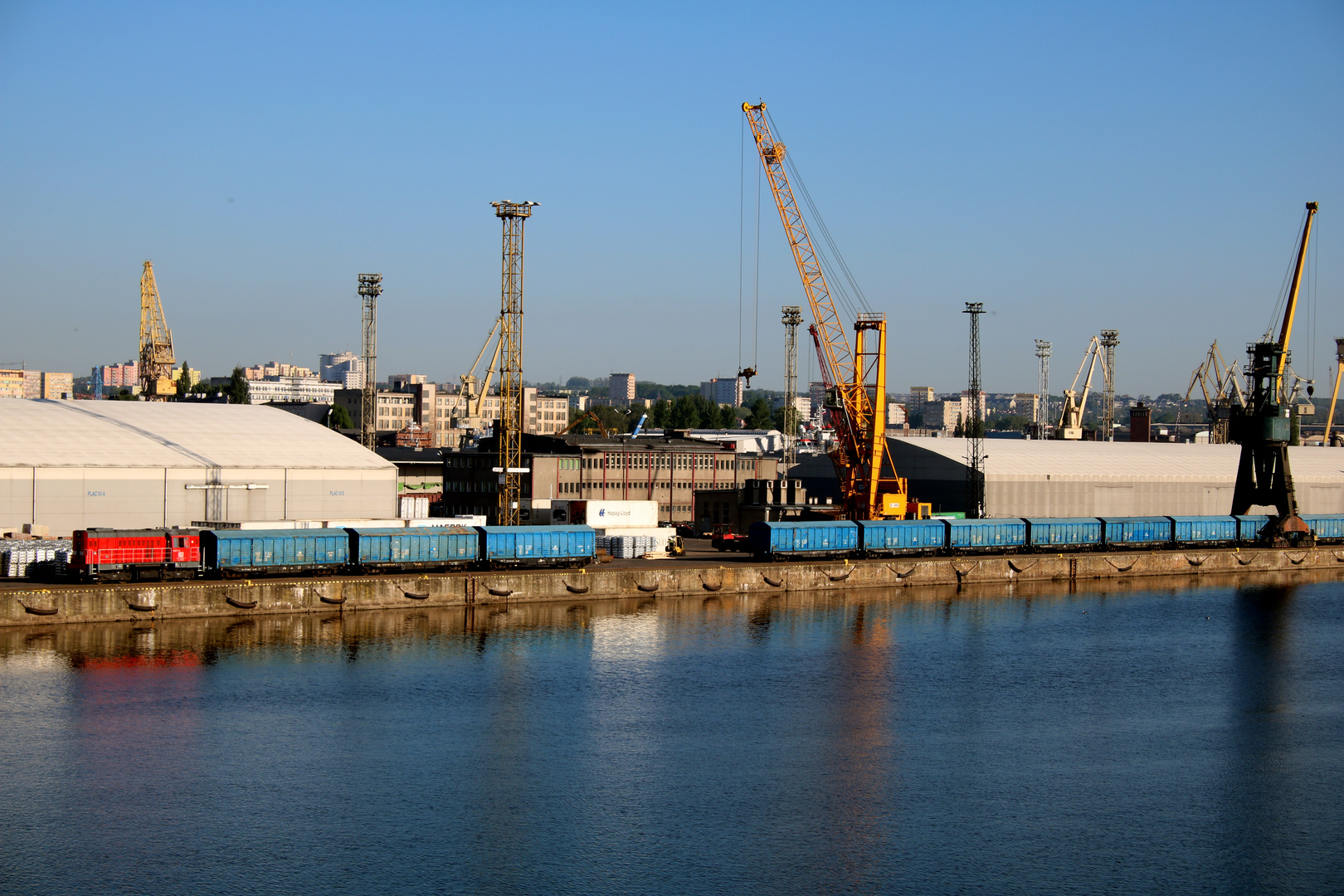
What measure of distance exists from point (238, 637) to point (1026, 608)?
135ft

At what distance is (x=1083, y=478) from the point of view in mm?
109062

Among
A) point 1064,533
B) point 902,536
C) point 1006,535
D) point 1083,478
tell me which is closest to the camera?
point 902,536

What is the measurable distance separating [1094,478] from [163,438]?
241 ft

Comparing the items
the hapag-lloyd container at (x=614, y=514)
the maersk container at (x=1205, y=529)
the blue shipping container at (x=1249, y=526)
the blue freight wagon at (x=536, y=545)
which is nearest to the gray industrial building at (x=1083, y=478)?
the maersk container at (x=1205, y=529)

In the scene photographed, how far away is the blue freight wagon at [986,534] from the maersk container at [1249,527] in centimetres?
1972

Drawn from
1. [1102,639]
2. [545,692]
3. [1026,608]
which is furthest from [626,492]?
[545,692]

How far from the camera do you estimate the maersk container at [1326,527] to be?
9919 centimetres

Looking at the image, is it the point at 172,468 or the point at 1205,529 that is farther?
the point at 1205,529

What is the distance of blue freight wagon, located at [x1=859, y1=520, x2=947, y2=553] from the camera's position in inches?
3167

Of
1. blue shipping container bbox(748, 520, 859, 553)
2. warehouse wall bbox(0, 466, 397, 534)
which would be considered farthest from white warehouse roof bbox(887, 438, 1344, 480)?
warehouse wall bbox(0, 466, 397, 534)

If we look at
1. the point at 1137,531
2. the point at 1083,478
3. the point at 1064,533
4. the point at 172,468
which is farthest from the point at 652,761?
the point at 1083,478

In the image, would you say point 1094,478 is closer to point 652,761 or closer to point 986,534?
point 986,534

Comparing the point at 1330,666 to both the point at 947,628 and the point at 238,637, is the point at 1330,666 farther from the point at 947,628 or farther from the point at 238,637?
the point at 238,637

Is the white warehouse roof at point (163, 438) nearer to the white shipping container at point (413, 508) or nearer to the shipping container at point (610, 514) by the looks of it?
the white shipping container at point (413, 508)
